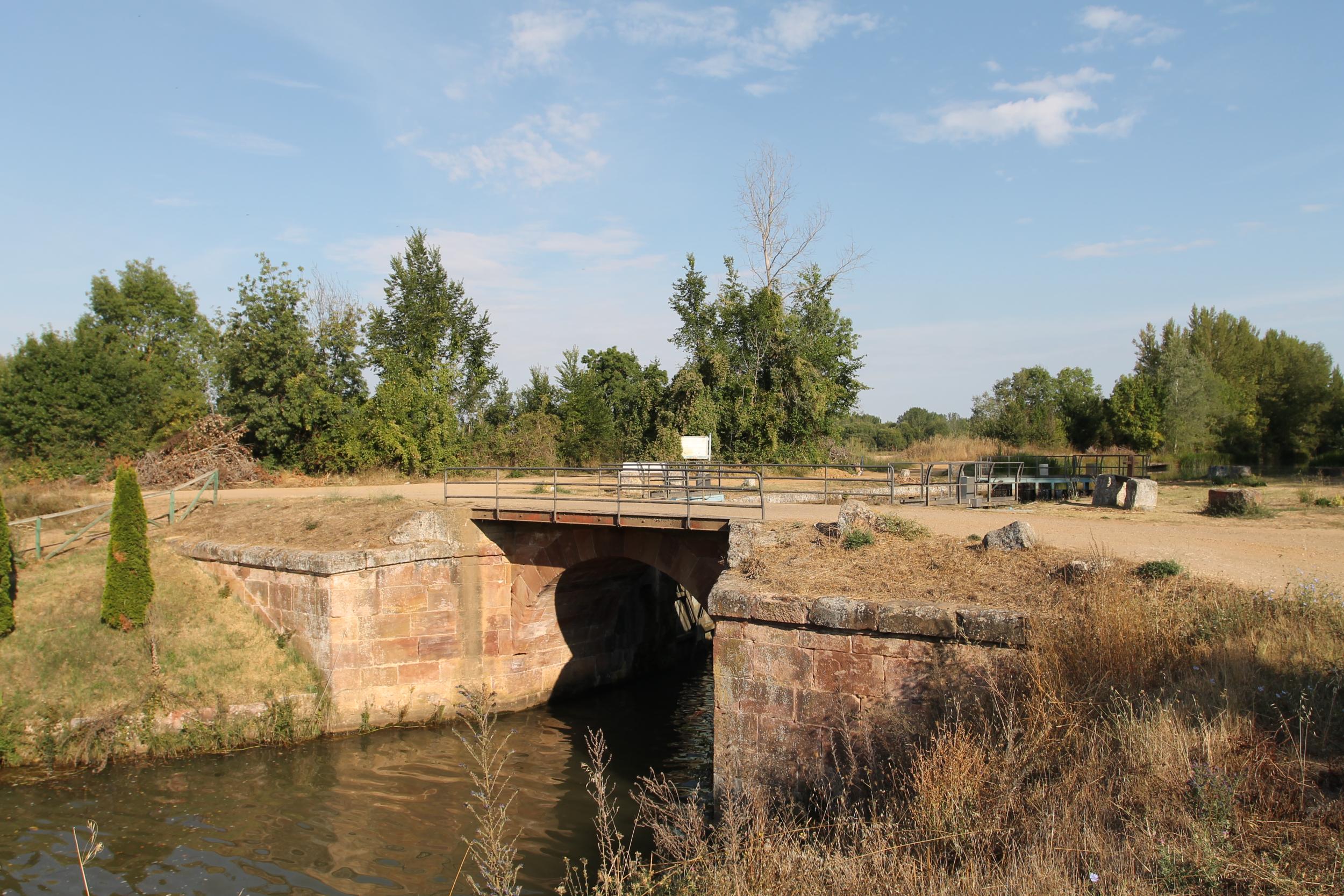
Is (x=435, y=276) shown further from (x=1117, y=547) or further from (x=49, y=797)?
(x=1117, y=547)

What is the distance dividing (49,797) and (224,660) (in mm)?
2998

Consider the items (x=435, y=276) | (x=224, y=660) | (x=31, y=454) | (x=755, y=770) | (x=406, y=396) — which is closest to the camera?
(x=755, y=770)

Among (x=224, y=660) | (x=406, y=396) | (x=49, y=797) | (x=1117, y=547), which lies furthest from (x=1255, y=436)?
(x=49, y=797)

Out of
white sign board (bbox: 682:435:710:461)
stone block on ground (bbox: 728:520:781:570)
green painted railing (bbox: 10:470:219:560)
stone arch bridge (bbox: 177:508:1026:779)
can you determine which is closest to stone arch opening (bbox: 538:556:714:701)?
stone arch bridge (bbox: 177:508:1026:779)

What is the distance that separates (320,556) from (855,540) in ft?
29.3

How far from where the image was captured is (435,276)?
105ft

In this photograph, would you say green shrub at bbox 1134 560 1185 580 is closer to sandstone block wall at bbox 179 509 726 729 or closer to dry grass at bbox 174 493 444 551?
sandstone block wall at bbox 179 509 726 729

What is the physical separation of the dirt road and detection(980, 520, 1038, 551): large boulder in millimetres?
468

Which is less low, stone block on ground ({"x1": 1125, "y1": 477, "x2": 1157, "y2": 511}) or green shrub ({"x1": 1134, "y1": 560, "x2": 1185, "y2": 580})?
stone block on ground ({"x1": 1125, "y1": 477, "x2": 1157, "y2": 511})

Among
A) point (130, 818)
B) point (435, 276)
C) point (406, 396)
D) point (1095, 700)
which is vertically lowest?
point (130, 818)

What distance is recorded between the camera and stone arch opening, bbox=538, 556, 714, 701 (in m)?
15.4

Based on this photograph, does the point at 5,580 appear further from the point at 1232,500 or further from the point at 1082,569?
the point at 1232,500

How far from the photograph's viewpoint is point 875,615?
7297 millimetres

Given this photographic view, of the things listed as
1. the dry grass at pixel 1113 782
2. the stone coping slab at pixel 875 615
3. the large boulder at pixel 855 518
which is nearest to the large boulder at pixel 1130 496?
the large boulder at pixel 855 518
